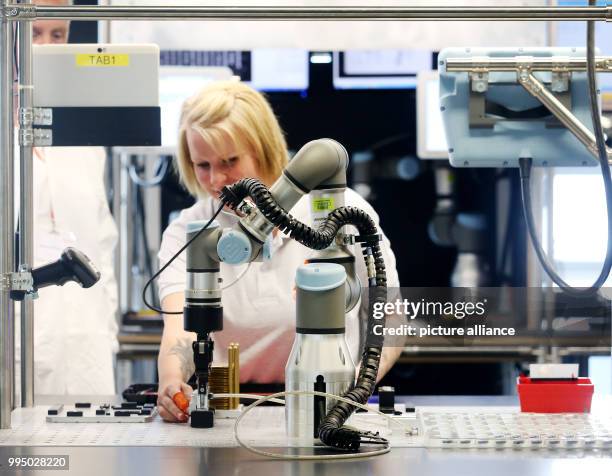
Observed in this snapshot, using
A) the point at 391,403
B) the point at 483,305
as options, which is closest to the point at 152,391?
the point at 391,403

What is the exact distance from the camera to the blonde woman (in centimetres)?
216

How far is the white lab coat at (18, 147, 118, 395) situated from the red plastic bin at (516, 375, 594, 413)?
168 cm

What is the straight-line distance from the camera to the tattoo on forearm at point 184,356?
1.83 metres

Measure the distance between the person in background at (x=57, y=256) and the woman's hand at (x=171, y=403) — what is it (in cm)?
133

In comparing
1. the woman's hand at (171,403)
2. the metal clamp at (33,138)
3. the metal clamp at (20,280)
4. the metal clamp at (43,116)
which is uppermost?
the metal clamp at (43,116)

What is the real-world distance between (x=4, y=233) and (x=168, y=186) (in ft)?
8.53

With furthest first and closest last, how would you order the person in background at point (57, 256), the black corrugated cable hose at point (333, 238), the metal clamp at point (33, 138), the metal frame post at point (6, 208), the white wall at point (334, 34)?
the white wall at point (334, 34) → the person in background at point (57, 256) → the metal clamp at point (33, 138) → the metal frame post at point (6, 208) → the black corrugated cable hose at point (333, 238)

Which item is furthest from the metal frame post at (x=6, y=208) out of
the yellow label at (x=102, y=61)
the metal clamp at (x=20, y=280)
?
the yellow label at (x=102, y=61)

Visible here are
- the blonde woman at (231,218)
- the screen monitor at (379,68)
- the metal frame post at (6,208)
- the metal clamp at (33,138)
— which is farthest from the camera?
the screen monitor at (379,68)

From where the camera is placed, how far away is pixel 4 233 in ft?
4.92

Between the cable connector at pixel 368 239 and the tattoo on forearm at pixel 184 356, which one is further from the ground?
the cable connector at pixel 368 239

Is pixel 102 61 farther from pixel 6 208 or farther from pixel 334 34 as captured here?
pixel 334 34

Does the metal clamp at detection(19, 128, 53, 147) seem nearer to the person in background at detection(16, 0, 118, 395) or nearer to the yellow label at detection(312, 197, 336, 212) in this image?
the yellow label at detection(312, 197, 336, 212)

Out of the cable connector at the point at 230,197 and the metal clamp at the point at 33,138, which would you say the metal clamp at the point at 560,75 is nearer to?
the cable connector at the point at 230,197
